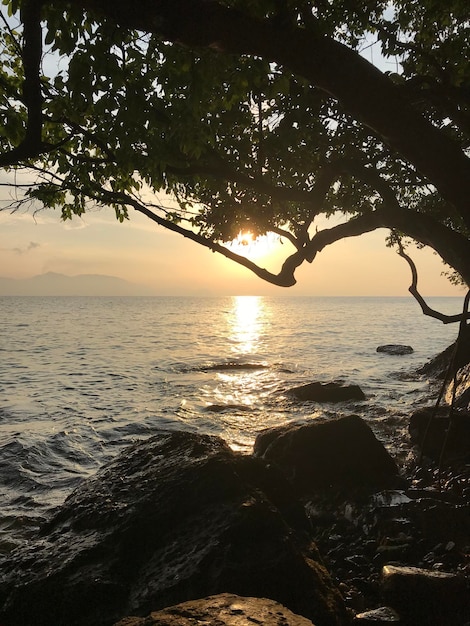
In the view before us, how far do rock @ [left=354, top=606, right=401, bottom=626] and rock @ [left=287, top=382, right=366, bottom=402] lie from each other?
14182 mm

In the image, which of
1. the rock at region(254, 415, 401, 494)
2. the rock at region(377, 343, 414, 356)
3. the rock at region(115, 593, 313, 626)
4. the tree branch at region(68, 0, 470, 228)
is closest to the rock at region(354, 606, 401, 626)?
the rock at region(115, 593, 313, 626)

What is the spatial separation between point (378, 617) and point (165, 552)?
2453mm

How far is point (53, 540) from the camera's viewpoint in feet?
19.6

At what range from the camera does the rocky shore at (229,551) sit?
4730mm

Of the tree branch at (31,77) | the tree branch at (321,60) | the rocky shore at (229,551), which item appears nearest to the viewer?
the tree branch at (31,77)

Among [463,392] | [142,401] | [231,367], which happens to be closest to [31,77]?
[463,392]

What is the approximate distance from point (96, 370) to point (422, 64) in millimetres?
25018

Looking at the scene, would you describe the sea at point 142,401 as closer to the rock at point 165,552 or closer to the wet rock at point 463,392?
the wet rock at point 463,392

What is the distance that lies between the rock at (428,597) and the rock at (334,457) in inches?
125

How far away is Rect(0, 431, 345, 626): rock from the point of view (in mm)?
4766

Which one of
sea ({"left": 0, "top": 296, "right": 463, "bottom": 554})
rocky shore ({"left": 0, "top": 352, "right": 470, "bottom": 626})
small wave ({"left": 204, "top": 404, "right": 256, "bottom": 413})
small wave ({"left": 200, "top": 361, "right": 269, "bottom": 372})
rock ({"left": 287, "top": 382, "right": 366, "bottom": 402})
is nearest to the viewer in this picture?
rocky shore ({"left": 0, "top": 352, "right": 470, "bottom": 626})

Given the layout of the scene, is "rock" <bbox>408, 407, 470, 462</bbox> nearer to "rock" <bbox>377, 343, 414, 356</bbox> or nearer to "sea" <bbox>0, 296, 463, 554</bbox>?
"sea" <bbox>0, 296, 463, 554</bbox>

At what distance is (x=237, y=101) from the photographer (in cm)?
656

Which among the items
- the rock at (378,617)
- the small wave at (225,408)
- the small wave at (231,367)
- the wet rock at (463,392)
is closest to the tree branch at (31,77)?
the rock at (378,617)
